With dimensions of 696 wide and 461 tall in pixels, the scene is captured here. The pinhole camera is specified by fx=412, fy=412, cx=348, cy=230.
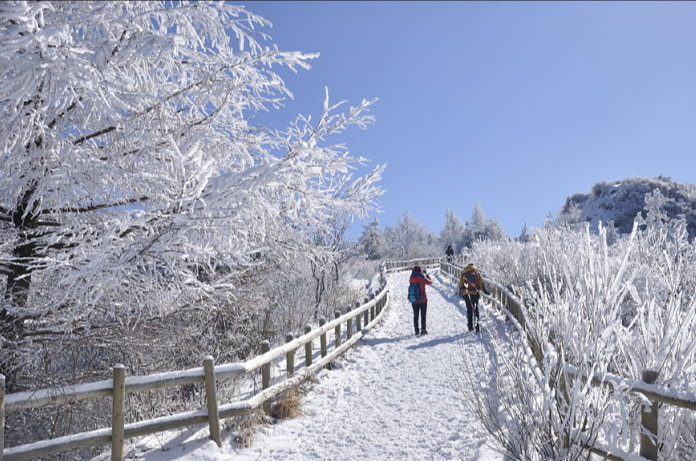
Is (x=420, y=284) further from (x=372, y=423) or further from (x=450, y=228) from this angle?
(x=450, y=228)

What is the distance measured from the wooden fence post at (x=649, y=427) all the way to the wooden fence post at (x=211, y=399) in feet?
13.3

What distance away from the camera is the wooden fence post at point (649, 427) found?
3105 mm

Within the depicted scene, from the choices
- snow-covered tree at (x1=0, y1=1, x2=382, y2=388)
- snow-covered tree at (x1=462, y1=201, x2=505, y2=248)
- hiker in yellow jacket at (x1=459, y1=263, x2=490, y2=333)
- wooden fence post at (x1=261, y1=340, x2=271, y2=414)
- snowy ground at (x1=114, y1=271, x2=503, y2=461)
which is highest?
snow-covered tree at (x1=462, y1=201, x2=505, y2=248)

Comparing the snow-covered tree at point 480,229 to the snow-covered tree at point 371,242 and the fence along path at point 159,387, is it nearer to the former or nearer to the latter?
the snow-covered tree at point 371,242

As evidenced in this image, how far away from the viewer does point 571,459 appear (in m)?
3.16

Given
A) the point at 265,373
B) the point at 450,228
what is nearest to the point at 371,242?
the point at 450,228

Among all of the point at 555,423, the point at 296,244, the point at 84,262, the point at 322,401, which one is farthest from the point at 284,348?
the point at 555,423

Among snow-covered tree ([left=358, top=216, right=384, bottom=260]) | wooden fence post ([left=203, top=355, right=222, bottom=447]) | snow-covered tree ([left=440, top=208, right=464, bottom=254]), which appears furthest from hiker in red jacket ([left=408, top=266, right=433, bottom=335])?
snow-covered tree ([left=440, top=208, right=464, bottom=254])

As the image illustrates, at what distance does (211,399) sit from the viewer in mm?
4672

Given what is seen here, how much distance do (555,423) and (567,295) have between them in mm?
1049

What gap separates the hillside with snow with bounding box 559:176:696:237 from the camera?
61.0 m

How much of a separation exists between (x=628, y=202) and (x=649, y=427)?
254ft

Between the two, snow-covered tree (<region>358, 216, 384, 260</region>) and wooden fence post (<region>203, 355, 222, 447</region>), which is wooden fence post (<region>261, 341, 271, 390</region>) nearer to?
wooden fence post (<region>203, 355, 222, 447</region>)

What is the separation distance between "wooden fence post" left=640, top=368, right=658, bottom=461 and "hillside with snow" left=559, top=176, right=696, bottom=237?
61503 millimetres
